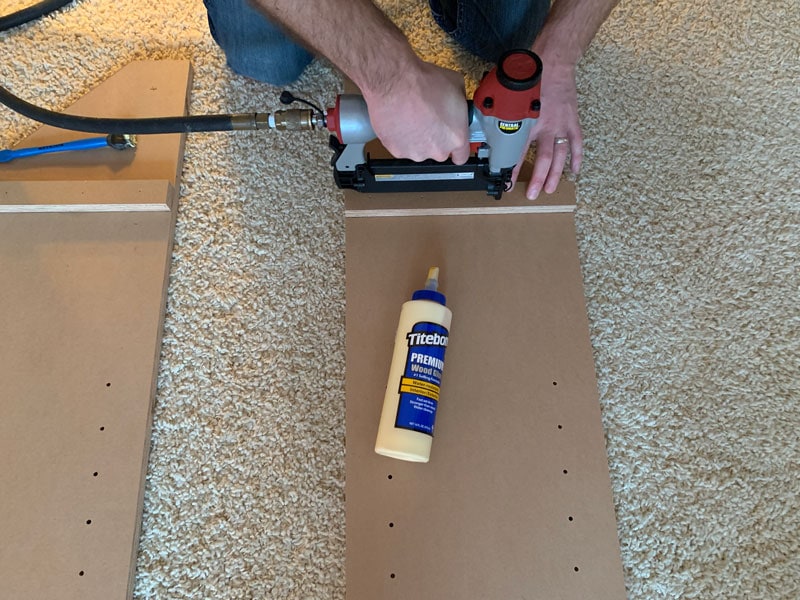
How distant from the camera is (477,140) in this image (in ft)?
2.95

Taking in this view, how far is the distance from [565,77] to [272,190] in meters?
0.59

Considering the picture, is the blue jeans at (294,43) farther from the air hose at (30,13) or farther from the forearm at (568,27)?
the air hose at (30,13)

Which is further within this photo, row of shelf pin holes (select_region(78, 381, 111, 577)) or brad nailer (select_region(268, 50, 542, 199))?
row of shelf pin holes (select_region(78, 381, 111, 577))

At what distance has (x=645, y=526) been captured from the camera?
96 centimetres

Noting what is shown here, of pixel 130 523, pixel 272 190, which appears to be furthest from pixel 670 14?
pixel 130 523

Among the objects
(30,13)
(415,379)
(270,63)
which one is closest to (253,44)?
(270,63)

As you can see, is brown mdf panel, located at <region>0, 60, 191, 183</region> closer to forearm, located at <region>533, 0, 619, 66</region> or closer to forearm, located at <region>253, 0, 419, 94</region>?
forearm, located at <region>253, 0, 419, 94</region>

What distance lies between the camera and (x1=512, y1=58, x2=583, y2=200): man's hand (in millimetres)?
1041

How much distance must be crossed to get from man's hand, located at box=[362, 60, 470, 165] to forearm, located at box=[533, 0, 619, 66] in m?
0.29

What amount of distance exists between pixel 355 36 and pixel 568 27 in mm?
433

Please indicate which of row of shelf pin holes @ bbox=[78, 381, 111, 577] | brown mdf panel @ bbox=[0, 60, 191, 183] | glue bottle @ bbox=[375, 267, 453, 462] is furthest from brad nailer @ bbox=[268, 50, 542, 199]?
row of shelf pin holes @ bbox=[78, 381, 111, 577]

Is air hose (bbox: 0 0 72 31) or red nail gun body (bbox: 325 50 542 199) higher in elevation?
air hose (bbox: 0 0 72 31)

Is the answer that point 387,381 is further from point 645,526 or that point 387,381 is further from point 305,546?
point 645,526

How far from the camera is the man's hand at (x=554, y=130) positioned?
1041 mm
